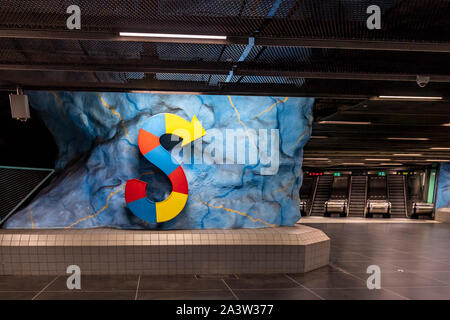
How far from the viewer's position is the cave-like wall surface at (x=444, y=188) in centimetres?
2083

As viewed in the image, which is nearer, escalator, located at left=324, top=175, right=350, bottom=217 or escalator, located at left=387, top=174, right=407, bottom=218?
escalator, located at left=324, top=175, right=350, bottom=217

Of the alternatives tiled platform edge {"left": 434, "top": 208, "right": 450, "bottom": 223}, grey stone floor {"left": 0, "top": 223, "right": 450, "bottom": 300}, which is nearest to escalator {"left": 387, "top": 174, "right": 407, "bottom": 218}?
tiled platform edge {"left": 434, "top": 208, "right": 450, "bottom": 223}

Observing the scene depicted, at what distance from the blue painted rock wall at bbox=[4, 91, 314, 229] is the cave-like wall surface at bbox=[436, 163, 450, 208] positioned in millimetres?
→ 16699

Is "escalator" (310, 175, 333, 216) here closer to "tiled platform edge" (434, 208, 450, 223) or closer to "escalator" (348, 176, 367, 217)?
"escalator" (348, 176, 367, 217)

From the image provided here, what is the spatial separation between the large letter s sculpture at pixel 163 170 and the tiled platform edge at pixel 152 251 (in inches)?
13.4

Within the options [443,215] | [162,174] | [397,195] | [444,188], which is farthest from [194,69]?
[397,195]

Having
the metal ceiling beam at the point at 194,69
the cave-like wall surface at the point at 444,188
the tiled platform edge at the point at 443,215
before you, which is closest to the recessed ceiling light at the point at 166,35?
the metal ceiling beam at the point at 194,69

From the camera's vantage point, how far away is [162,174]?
23.7 ft

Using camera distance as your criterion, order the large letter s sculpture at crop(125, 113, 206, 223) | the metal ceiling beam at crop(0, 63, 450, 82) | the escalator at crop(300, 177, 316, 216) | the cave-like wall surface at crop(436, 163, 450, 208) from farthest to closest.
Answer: the escalator at crop(300, 177, 316, 216) → the cave-like wall surface at crop(436, 163, 450, 208) → the large letter s sculpture at crop(125, 113, 206, 223) → the metal ceiling beam at crop(0, 63, 450, 82)

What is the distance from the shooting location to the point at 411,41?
338 centimetres

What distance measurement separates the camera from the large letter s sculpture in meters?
6.73

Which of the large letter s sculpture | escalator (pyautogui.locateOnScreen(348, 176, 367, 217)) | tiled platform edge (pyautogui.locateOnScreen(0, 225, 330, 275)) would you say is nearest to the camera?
tiled platform edge (pyautogui.locateOnScreen(0, 225, 330, 275))

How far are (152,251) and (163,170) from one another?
1.36 meters
